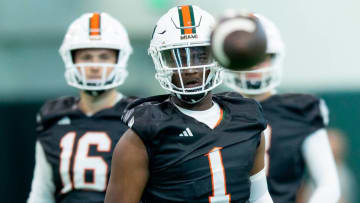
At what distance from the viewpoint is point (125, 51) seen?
119 inches

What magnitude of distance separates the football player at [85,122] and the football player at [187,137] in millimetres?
628

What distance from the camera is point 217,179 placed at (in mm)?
2064

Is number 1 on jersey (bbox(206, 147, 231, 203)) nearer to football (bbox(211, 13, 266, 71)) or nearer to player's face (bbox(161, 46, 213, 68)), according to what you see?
player's face (bbox(161, 46, 213, 68))

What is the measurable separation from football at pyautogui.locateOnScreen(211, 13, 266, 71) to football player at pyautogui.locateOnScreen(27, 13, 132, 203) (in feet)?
3.90

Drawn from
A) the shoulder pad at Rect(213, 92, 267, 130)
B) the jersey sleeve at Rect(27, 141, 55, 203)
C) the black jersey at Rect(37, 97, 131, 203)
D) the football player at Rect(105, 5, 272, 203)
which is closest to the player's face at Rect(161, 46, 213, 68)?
the football player at Rect(105, 5, 272, 203)

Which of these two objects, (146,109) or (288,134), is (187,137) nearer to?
(146,109)

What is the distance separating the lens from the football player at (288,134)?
2.91 m

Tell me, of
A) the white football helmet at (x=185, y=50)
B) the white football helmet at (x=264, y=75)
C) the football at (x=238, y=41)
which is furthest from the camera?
the white football helmet at (x=264, y=75)

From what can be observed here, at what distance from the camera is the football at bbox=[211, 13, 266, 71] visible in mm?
1685

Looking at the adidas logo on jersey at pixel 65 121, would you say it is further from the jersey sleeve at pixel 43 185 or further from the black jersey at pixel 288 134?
the black jersey at pixel 288 134

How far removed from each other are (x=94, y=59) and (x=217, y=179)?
44.4 inches

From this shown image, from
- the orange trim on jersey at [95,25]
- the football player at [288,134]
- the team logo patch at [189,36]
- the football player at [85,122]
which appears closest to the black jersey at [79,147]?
the football player at [85,122]

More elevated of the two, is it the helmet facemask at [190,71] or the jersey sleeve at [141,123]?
the helmet facemask at [190,71]

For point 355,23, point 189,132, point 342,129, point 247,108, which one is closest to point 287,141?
point 247,108
